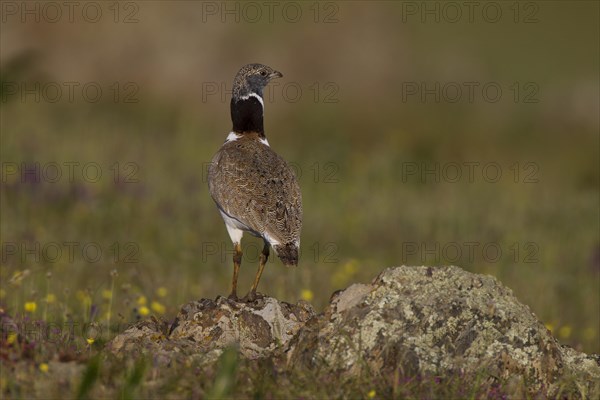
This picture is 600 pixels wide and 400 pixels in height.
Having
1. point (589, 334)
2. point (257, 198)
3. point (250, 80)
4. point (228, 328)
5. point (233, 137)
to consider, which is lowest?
point (589, 334)

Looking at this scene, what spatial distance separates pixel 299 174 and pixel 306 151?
7.40 feet

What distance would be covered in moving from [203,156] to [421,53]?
14.0 metres

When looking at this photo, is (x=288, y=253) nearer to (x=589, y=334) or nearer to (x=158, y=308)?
(x=158, y=308)

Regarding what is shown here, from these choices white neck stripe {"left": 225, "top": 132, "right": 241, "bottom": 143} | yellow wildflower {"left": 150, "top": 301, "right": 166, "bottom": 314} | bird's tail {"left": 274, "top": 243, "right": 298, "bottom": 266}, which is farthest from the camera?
yellow wildflower {"left": 150, "top": 301, "right": 166, "bottom": 314}

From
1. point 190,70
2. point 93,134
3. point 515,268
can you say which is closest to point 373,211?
point 515,268

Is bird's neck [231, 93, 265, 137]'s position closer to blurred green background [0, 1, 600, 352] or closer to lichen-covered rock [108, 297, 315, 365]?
blurred green background [0, 1, 600, 352]

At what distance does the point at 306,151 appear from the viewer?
20.8 m

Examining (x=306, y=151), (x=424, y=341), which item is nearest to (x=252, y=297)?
(x=424, y=341)

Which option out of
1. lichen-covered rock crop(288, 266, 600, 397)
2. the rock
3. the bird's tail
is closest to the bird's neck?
the bird's tail

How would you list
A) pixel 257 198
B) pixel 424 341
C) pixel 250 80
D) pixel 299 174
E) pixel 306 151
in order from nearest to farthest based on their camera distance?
1. pixel 424 341
2. pixel 257 198
3. pixel 250 80
4. pixel 299 174
5. pixel 306 151

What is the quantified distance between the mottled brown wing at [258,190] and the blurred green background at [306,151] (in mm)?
1125

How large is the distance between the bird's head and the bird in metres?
0.45

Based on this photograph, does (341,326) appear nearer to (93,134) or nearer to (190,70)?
(93,134)

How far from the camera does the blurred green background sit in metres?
13.1
